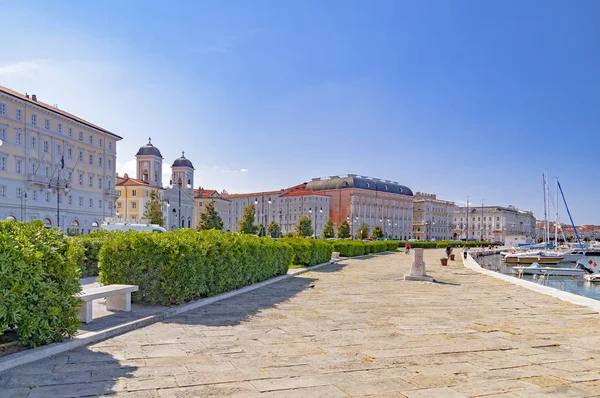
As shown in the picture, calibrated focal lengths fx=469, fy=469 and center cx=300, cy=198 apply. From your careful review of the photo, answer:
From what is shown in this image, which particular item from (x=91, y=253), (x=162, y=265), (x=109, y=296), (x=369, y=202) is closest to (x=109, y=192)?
(x=91, y=253)

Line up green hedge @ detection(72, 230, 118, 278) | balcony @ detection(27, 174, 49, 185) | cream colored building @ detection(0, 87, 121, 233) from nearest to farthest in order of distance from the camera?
green hedge @ detection(72, 230, 118, 278)
cream colored building @ detection(0, 87, 121, 233)
balcony @ detection(27, 174, 49, 185)

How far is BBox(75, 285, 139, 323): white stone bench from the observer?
8.09 m

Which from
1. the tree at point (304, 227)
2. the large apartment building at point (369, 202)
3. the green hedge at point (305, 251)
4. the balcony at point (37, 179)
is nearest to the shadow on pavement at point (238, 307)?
the green hedge at point (305, 251)

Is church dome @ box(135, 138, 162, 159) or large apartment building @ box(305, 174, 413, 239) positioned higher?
church dome @ box(135, 138, 162, 159)

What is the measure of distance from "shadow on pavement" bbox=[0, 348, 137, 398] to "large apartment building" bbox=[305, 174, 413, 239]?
11627 cm

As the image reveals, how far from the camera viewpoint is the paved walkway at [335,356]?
16.9 ft

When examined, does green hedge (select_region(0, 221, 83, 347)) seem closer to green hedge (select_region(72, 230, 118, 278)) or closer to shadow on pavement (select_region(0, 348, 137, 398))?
shadow on pavement (select_region(0, 348, 137, 398))

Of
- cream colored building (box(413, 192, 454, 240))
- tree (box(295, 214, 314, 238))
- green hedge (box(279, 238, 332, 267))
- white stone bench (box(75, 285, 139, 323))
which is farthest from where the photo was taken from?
cream colored building (box(413, 192, 454, 240))

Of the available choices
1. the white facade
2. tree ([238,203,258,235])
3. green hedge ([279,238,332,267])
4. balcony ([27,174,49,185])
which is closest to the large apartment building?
the white facade

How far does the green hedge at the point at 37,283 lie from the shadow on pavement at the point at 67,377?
0.47m

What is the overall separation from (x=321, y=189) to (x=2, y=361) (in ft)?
434

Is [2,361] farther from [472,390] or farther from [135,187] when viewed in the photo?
[135,187]

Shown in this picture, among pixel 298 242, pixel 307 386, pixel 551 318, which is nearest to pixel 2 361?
pixel 307 386

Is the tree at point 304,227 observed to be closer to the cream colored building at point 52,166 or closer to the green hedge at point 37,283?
the cream colored building at point 52,166
